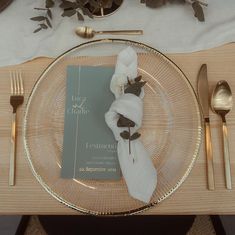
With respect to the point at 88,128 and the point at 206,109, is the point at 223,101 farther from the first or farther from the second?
the point at 88,128

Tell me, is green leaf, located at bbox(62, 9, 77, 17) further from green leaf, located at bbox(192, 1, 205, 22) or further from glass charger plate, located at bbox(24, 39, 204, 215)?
green leaf, located at bbox(192, 1, 205, 22)

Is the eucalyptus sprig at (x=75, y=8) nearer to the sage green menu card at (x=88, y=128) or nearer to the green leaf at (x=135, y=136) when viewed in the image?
the sage green menu card at (x=88, y=128)

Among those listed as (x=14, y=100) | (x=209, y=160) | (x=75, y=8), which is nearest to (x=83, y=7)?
(x=75, y=8)

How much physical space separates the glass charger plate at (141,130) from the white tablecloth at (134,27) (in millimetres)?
40

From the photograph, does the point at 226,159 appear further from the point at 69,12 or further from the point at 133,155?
the point at 69,12

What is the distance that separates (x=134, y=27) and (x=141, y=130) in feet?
0.59

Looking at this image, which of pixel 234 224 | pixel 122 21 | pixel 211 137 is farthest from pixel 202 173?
pixel 234 224

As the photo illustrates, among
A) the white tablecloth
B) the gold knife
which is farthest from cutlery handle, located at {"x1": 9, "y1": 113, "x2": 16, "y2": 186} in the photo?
the gold knife

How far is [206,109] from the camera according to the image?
476 millimetres

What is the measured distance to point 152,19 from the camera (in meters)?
0.54

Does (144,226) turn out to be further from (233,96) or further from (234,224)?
(234,224)

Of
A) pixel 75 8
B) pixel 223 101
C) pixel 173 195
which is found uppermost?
pixel 75 8

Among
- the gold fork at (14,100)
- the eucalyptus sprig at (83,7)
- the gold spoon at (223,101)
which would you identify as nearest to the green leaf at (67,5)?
the eucalyptus sprig at (83,7)

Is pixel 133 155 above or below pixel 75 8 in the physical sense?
below
